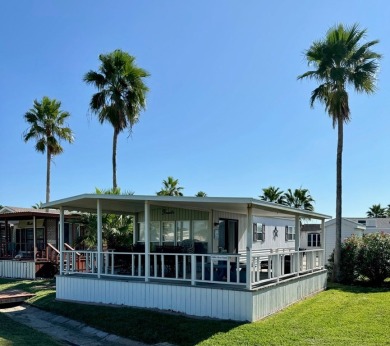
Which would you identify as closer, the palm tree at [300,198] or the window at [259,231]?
the window at [259,231]

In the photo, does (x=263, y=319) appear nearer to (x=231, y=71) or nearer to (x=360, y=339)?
(x=360, y=339)

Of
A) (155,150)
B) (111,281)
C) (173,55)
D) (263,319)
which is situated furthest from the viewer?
(155,150)

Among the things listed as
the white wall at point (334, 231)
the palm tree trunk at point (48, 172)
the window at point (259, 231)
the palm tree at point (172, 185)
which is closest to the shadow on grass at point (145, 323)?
the window at point (259, 231)

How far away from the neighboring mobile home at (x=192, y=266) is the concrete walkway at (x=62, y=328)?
113cm

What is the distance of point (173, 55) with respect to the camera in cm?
1934

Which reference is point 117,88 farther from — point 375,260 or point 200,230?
point 375,260

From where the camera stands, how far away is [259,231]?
21.2 m

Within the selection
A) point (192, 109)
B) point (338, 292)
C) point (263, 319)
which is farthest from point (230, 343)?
point (192, 109)

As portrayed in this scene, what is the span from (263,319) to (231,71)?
39.1ft

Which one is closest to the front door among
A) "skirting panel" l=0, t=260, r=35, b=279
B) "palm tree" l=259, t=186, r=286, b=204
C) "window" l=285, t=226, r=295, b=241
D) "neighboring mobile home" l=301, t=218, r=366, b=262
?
"window" l=285, t=226, r=295, b=241

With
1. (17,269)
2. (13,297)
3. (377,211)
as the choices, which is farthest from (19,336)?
(377,211)

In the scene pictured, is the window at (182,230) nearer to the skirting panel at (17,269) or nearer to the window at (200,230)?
the window at (200,230)

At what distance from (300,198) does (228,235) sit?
27685 mm

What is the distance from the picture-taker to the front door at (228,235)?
1704 cm
